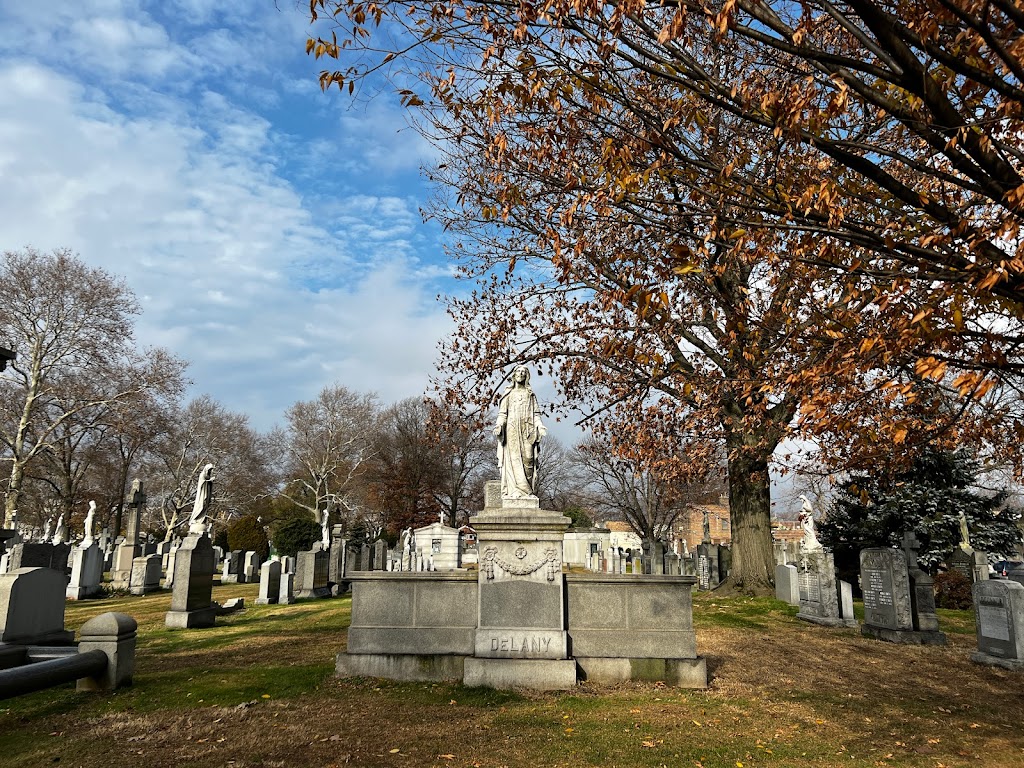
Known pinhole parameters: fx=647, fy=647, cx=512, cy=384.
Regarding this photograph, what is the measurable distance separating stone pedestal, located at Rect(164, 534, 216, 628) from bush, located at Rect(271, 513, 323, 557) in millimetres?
21043

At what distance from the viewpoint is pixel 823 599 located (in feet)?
43.7

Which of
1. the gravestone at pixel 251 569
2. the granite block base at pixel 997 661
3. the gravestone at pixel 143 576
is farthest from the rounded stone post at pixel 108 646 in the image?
the gravestone at pixel 251 569

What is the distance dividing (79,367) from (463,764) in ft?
100

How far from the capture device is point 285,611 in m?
15.8

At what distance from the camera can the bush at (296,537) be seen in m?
34.1

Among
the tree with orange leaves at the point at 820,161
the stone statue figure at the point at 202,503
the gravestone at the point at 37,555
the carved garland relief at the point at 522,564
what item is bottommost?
the gravestone at the point at 37,555

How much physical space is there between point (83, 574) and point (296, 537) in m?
14.8

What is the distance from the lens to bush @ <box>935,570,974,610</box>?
56.6 feet

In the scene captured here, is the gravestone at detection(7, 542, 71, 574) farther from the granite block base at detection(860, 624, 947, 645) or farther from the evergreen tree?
the evergreen tree

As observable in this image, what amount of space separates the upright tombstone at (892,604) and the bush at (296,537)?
28130 millimetres

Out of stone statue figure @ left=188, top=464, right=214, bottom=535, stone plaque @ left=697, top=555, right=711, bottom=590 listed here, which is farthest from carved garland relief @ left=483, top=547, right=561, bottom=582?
stone plaque @ left=697, top=555, right=711, bottom=590

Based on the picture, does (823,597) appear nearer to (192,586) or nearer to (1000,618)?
(1000,618)

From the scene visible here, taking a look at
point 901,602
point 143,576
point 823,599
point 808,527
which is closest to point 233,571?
point 143,576

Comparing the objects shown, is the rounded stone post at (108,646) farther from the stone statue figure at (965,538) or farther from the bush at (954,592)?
the stone statue figure at (965,538)
